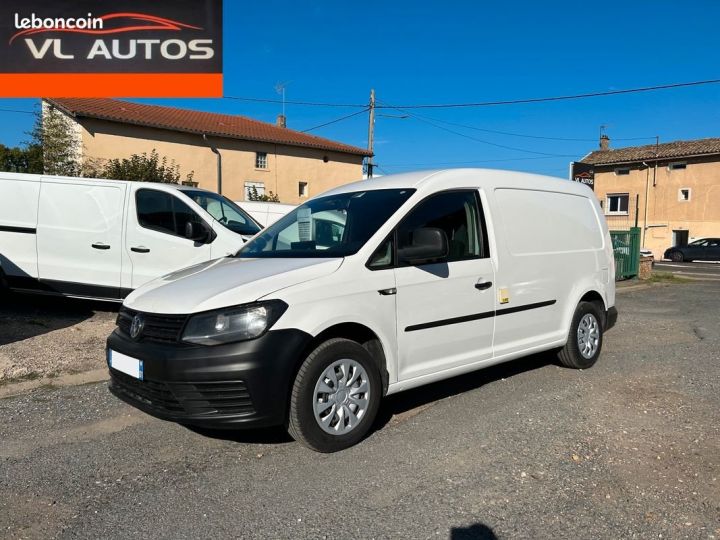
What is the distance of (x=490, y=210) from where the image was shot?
4785 millimetres

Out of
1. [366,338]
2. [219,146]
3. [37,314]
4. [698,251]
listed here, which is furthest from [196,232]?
[698,251]

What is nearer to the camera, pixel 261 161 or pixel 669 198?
pixel 261 161

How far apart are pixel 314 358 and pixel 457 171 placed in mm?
2104

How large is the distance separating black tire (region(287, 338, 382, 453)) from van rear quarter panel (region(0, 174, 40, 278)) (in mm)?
5787

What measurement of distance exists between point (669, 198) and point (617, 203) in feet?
11.7

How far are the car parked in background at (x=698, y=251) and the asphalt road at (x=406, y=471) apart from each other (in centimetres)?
3389

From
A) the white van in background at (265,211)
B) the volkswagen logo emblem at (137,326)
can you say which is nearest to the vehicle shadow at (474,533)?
the volkswagen logo emblem at (137,326)

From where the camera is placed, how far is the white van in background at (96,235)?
752cm

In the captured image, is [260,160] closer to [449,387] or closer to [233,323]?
[449,387]

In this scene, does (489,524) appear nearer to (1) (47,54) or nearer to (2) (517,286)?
(2) (517,286)

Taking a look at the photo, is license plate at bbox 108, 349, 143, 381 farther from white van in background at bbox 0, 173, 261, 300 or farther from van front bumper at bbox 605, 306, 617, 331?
van front bumper at bbox 605, 306, 617, 331

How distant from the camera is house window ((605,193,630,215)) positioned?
4017 centimetres

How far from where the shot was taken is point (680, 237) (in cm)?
3788

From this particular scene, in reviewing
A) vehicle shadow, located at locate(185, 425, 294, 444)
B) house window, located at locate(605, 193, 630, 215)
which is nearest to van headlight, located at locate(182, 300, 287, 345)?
vehicle shadow, located at locate(185, 425, 294, 444)
